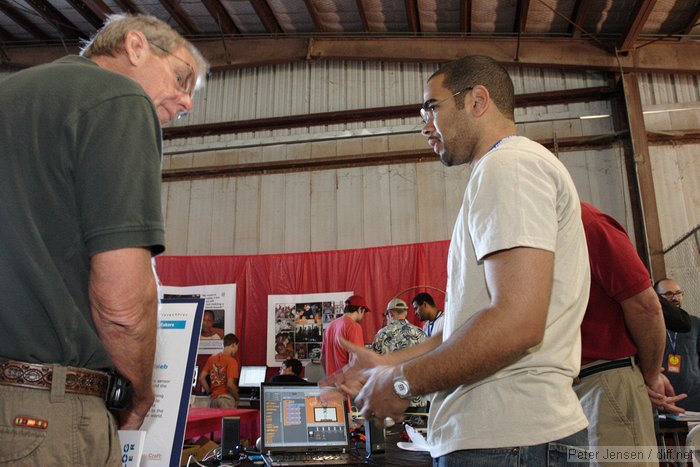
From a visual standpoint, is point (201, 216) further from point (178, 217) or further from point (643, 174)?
point (643, 174)

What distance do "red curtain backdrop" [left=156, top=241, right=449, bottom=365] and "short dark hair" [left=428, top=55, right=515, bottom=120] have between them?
6158mm

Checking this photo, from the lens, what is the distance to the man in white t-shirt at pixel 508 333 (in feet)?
3.54

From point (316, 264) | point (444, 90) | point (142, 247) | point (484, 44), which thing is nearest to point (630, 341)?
point (444, 90)

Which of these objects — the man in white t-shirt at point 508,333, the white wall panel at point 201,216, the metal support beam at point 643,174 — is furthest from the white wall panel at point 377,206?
the man in white t-shirt at point 508,333

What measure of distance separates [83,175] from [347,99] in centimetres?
855

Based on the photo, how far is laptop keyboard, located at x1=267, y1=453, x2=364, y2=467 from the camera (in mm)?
2338

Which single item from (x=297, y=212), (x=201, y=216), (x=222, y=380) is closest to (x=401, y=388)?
(x=222, y=380)

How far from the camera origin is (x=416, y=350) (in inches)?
60.0

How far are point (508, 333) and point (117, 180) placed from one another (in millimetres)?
780

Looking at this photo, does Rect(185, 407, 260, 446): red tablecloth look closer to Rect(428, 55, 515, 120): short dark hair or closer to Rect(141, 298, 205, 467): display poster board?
Rect(141, 298, 205, 467): display poster board

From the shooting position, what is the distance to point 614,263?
2.02 meters

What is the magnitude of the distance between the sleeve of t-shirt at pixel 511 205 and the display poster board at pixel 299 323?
680 cm

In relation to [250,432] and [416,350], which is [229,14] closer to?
[250,432]

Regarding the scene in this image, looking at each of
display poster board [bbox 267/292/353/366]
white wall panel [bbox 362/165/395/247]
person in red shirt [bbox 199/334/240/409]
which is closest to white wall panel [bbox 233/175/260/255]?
display poster board [bbox 267/292/353/366]
